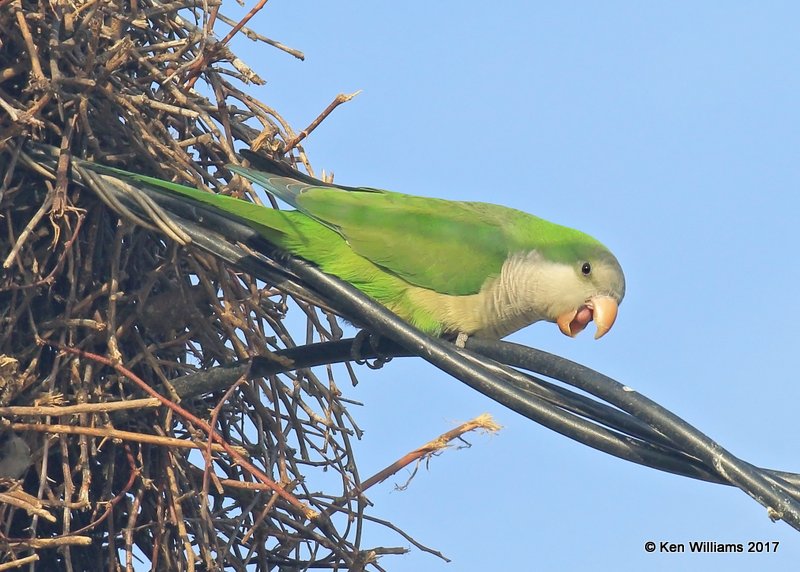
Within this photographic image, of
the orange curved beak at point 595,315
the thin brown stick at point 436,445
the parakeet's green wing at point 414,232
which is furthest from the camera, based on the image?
the orange curved beak at point 595,315

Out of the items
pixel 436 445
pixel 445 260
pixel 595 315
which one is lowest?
pixel 436 445

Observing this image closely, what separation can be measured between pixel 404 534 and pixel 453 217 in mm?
1164

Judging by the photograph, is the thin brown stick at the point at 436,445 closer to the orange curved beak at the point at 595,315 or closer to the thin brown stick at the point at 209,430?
the thin brown stick at the point at 209,430

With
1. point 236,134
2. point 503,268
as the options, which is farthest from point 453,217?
point 236,134

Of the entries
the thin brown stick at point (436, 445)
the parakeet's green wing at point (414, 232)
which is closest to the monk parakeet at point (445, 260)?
the parakeet's green wing at point (414, 232)

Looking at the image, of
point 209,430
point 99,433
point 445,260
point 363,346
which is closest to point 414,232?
point 445,260

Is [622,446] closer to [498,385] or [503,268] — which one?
[498,385]

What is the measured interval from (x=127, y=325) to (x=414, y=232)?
3.47 ft

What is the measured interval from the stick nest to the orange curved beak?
3.09 ft

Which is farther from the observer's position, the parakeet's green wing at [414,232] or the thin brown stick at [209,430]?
the parakeet's green wing at [414,232]

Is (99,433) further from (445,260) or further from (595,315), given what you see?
(595,315)

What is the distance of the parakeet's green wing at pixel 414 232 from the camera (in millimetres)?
3689

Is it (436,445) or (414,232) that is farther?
(414,232)

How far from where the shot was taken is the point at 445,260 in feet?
12.5
